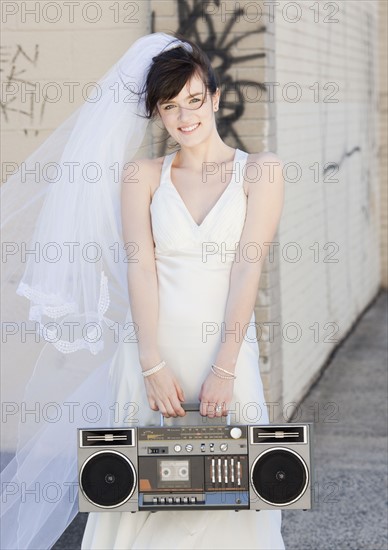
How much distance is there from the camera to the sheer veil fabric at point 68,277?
13.9 ft

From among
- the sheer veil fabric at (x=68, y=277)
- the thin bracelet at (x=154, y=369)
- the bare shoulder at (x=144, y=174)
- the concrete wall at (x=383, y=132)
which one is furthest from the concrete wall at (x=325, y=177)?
the thin bracelet at (x=154, y=369)

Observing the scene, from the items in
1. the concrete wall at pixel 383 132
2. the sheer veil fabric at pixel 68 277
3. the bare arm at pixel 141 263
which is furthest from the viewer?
the concrete wall at pixel 383 132

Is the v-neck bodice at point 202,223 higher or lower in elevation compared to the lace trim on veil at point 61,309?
higher

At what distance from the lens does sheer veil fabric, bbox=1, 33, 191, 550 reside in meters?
4.22

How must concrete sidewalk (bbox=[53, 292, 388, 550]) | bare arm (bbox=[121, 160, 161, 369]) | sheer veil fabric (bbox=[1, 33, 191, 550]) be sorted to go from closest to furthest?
bare arm (bbox=[121, 160, 161, 369]) → sheer veil fabric (bbox=[1, 33, 191, 550]) → concrete sidewalk (bbox=[53, 292, 388, 550])

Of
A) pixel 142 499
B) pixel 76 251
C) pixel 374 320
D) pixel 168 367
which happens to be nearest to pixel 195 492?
pixel 142 499

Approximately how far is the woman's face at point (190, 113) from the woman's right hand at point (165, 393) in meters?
0.76

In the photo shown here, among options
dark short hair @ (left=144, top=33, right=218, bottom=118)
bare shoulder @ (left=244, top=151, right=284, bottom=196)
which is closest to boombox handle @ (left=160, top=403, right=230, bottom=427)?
bare shoulder @ (left=244, top=151, right=284, bottom=196)

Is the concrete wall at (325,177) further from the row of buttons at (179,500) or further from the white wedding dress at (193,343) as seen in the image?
the row of buttons at (179,500)

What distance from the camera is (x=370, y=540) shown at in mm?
5316

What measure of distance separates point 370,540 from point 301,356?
261 cm

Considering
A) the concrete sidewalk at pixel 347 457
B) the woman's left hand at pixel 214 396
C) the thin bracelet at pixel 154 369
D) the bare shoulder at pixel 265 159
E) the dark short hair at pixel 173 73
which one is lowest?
the concrete sidewalk at pixel 347 457

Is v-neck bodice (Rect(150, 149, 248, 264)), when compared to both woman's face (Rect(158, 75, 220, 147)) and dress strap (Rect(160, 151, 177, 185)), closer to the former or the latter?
dress strap (Rect(160, 151, 177, 185))

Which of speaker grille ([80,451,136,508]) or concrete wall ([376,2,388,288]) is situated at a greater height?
concrete wall ([376,2,388,288])
